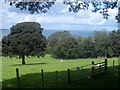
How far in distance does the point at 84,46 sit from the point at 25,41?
2131 centimetres

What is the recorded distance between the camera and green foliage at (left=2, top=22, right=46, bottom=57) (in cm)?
6688

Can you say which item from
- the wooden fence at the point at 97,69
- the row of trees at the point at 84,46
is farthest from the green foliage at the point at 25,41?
the wooden fence at the point at 97,69

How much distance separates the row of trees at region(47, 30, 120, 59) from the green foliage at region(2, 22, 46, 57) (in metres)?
13.0

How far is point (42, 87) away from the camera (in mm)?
15602

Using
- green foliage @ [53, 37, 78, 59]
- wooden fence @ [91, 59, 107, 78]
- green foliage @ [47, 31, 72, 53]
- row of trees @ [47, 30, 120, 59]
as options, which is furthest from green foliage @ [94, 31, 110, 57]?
wooden fence @ [91, 59, 107, 78]

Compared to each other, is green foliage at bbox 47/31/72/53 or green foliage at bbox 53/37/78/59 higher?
green foliage at bbox 47/31/72/53

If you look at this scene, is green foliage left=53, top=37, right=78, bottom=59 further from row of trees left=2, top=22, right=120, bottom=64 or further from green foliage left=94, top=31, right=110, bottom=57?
green foliage left=94, top=31, right=110, bottom=57

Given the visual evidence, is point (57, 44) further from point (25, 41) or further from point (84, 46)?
point (25, 41)

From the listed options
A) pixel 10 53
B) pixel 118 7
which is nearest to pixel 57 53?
pixel 10 53

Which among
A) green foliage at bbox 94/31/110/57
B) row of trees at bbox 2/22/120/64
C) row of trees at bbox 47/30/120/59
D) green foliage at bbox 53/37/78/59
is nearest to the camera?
row of trees at bbox 2/22/120/64

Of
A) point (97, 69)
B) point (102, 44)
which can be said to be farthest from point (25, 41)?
point (97, 69)

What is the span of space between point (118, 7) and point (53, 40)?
250ft

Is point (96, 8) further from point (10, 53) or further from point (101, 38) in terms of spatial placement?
point (101, 38)

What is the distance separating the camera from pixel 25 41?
67.2 metres
